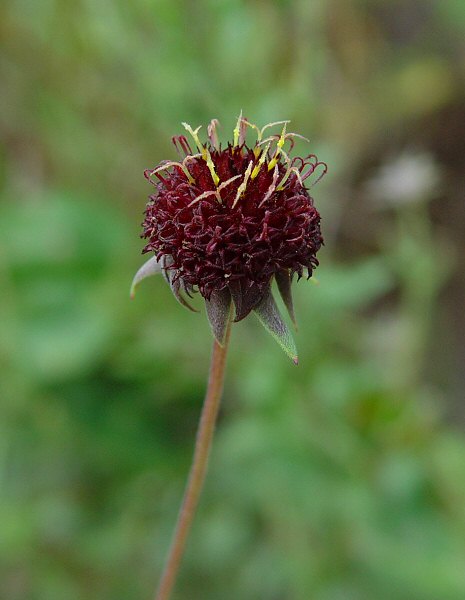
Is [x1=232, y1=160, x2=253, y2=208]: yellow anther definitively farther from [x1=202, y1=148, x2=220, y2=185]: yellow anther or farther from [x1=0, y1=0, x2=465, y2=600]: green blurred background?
[x1=0, y1=0, x2=465, y2=600]: green blurred background

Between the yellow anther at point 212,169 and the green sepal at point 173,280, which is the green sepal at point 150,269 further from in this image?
the yellow anther at point 212,169

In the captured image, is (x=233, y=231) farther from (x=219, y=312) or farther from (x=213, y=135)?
(x=213, y=135)

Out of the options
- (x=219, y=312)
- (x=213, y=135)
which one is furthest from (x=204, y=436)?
(x=213, y=135)

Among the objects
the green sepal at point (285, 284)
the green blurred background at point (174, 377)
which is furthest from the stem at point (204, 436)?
the green blurred background at point (174, 377)

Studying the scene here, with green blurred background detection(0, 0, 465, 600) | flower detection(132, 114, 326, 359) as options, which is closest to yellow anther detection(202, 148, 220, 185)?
flower detection(132, 114, 326, 359)

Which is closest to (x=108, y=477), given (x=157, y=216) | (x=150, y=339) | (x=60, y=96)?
(x=150, y=339)

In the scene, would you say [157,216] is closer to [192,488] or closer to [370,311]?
[192,488]
